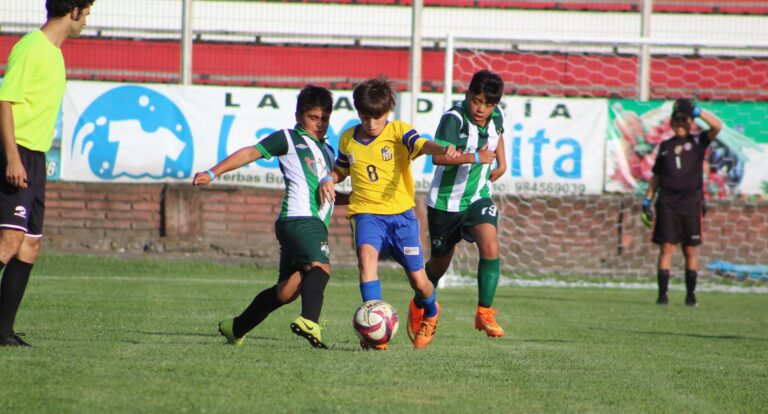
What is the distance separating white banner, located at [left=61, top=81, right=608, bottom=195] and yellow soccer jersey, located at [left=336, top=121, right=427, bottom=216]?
295 inches

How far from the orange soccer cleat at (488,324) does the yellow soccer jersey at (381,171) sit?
1.08 meters

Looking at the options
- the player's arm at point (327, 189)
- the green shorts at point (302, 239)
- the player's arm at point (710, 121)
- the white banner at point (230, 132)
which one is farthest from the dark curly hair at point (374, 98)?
the white banner at point (230, 132)

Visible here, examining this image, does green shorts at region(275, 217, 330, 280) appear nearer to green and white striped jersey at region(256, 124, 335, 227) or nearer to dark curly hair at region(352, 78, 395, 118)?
green and white striped jersey at region(256, 124, 335, 227)

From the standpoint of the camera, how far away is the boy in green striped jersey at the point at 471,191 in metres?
7.87

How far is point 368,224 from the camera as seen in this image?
6.91 meters

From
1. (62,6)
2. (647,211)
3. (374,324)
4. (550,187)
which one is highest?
(62,6)

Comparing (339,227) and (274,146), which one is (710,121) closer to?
(339,227)

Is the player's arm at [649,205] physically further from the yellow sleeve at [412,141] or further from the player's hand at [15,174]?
the player's hand at [15,174]

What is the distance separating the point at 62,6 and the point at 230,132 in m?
8.56

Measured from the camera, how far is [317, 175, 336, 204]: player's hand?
21.3ft

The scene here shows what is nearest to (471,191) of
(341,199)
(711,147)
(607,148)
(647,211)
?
(341,199)

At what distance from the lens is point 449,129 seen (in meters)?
7.99

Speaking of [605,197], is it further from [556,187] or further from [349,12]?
[349,12]

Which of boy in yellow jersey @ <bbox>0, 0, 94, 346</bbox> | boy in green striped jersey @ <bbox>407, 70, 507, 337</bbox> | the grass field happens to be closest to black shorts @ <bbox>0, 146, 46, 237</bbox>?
boy in yellow jersey @ <bbox>0, 0, 94, 346</bbox>
